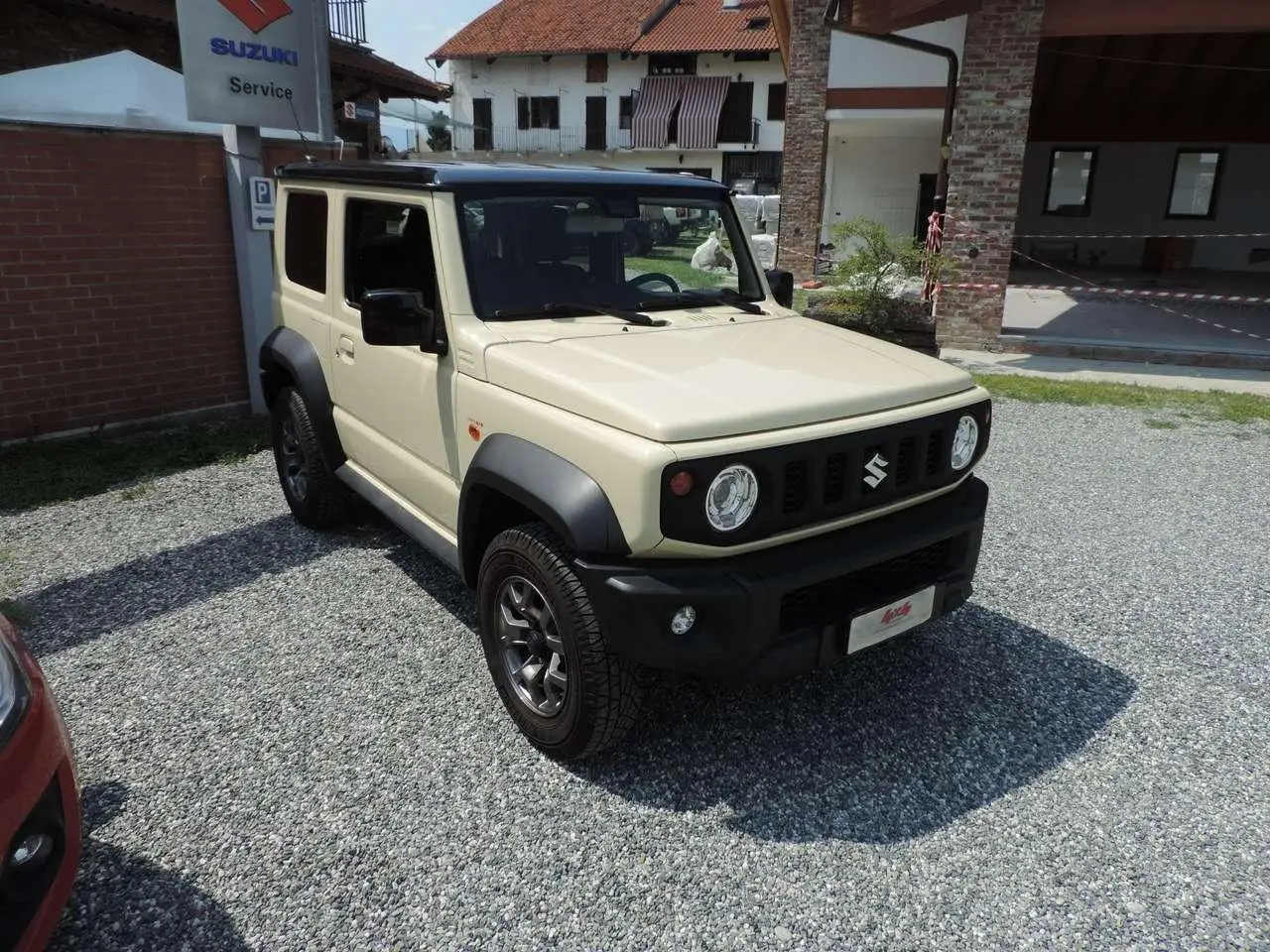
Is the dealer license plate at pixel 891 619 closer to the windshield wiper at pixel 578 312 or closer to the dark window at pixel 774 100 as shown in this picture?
the windshield wiper at pixel 578 312

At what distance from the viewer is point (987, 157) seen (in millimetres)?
10125

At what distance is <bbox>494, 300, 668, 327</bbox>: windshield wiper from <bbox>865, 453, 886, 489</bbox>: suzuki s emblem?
1.06m

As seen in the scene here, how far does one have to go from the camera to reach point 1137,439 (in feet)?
23.6

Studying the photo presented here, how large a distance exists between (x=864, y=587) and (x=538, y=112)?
4049cm

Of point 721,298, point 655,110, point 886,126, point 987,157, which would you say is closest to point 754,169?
point 655,110

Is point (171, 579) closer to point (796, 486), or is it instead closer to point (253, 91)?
point (796, 486)

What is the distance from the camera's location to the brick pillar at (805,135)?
594 inches

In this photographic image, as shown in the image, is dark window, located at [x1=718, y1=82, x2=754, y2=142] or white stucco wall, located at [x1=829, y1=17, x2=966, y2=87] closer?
→ white stucco wall, located at [x1=829, y1=17, x2=966, y2=87]

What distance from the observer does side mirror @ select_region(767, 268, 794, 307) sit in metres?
4.27

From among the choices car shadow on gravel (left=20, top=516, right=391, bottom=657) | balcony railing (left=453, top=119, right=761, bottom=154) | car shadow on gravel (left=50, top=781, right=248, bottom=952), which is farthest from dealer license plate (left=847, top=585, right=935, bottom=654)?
balcony railing (left=453, top=119, right=761, bottom=154)

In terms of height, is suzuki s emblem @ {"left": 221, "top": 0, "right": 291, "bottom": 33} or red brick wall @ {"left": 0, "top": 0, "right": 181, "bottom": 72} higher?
red brick wall @ {"left": 0, "top": 0, "right": 181, "bottom": 72}

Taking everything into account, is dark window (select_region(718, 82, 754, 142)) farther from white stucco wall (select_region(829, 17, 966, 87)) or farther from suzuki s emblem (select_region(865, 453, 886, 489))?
suzuki s emblem (select_region(865, 453, 886, 489))

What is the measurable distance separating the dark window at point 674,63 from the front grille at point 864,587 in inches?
1476

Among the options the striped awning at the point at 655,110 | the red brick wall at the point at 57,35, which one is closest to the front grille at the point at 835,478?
the red brick wall at the point at 57,35
